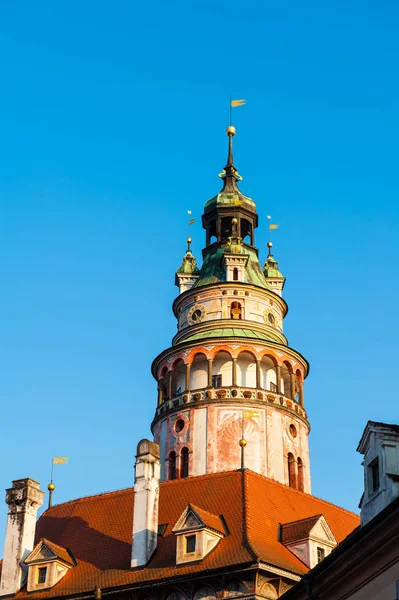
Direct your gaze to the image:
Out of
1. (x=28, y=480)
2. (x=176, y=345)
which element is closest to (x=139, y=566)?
(x=28, y=480)

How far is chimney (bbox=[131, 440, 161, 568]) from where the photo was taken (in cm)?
2967

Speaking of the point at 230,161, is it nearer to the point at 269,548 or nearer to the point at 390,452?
the point at 269,548

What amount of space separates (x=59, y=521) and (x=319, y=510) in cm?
862

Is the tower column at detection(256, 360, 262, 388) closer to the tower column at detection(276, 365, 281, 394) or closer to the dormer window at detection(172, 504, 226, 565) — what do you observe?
the tower column at detection(276, 365, 281, 394)

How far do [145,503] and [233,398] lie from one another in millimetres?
12021

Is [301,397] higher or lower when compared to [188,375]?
lower

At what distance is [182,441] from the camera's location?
4206cm

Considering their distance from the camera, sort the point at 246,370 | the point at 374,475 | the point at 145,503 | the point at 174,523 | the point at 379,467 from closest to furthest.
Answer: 1. the point at 379,467
2. the point at 374,475
3. the point at 145,503
4. the point at 174,523
5. the point at 246,370

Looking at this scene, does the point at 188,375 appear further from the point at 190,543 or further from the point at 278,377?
the point at 190,543

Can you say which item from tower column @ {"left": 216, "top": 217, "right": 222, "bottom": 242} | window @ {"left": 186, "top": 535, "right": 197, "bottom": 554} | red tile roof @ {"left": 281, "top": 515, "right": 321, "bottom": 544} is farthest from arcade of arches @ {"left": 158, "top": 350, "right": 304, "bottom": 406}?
window @ {"left": 186, "top": 535, "right": 197, "bottom": 554}

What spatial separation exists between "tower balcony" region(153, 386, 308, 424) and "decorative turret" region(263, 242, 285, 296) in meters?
8.28

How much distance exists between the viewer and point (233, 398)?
41.8 meters

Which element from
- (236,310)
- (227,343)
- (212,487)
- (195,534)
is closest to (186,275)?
(236,310)

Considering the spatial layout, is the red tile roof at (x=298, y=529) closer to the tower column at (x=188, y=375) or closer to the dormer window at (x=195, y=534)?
the dormer window at (x=195, y=534)
